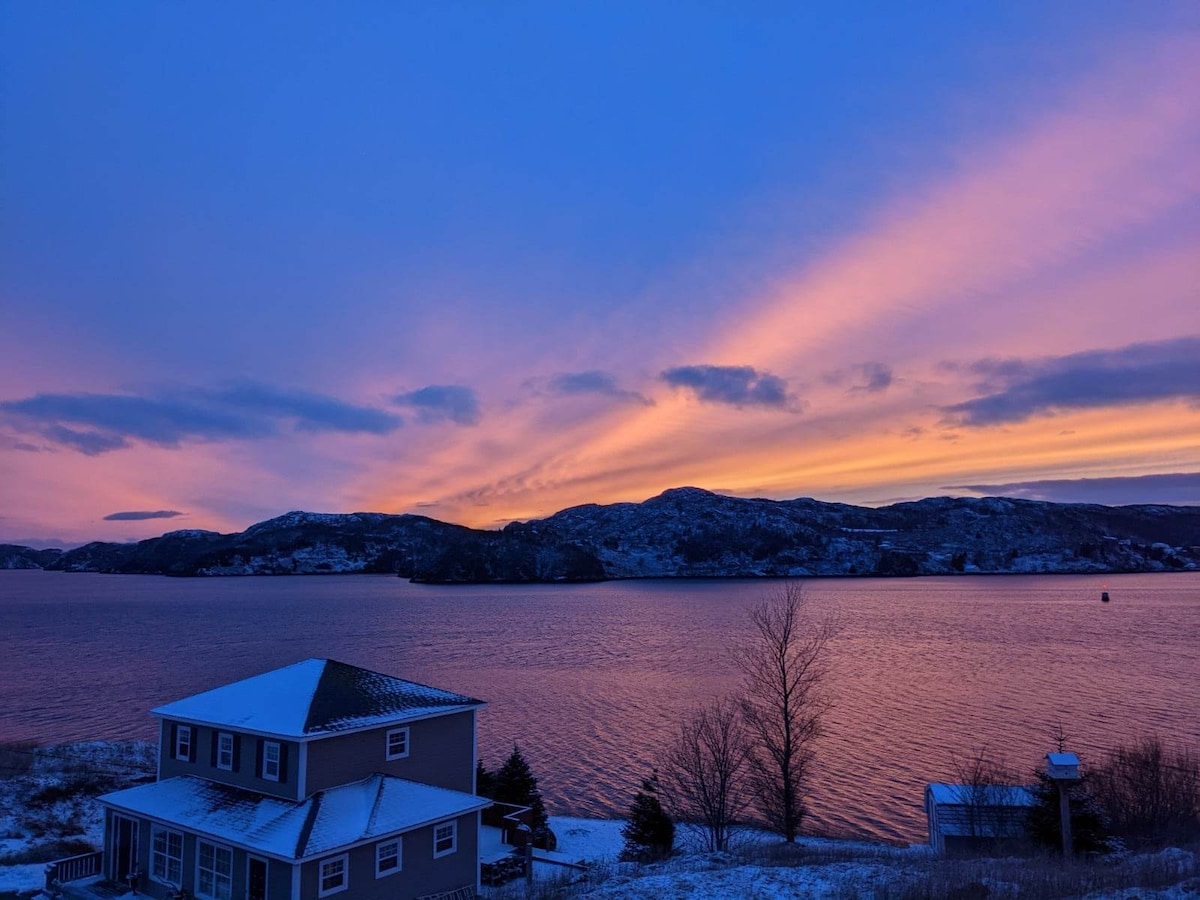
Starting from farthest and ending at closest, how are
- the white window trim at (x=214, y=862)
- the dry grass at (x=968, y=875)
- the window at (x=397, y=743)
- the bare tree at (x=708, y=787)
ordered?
the bare tree at (x=708, y=787), the window at (x=397, y=743), the white window trim at (x=214, y=862), the dry grass at (x=968, y=875)

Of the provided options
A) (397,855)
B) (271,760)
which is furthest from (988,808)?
(271,760)

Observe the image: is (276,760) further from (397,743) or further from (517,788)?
(517,788)

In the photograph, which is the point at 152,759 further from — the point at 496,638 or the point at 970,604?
the point at 970,604

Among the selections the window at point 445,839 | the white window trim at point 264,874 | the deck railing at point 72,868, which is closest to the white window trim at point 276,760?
the white window trim at point 264,874

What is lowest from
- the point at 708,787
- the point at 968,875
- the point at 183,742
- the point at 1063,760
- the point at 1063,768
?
the point at 708,787

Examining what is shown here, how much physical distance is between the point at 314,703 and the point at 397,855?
4845 mm

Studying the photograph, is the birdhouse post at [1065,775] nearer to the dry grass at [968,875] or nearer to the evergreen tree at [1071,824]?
the dry grass at [968,875]

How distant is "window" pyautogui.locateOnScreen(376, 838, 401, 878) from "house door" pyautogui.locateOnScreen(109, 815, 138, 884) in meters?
8.30

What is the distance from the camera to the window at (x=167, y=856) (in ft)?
73.0

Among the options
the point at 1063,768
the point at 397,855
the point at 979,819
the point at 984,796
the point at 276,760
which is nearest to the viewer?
the point at 397,855

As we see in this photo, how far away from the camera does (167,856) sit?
2266 cm

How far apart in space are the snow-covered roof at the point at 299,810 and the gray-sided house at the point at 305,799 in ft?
0.16

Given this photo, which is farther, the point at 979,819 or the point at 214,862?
the point at 979,819

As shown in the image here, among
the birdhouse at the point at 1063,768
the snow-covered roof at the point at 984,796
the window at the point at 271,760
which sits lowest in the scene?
the snow-covered roof at the point at 984,796
